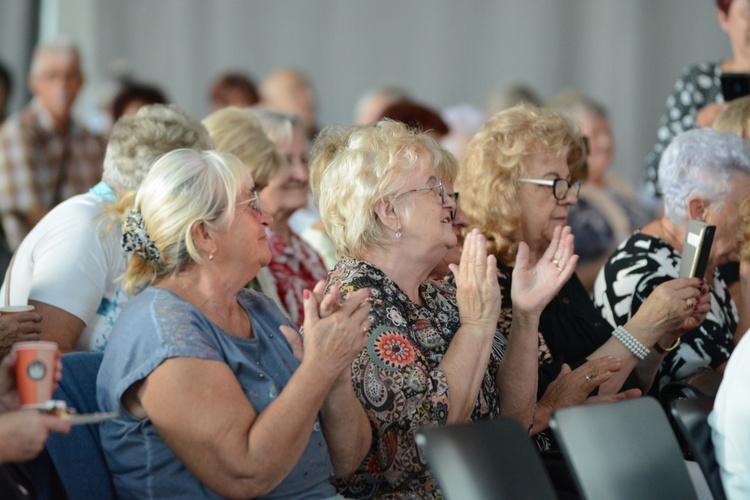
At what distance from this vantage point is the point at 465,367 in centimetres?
276

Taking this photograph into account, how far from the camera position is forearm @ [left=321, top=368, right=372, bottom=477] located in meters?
2.55

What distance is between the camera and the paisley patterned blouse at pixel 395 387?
268 cm

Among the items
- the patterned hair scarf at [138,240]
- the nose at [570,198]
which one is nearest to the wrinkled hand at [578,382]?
the nose at [570,198]

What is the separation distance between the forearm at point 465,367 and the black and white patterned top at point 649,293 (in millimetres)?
1090

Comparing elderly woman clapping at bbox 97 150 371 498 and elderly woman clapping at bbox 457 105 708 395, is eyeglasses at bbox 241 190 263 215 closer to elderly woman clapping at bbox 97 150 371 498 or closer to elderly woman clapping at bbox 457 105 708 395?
elderly woman clapping at bbox 97 150 371 498

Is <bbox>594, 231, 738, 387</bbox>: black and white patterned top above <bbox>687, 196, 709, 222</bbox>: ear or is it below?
below

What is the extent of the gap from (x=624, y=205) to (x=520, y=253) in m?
4.20

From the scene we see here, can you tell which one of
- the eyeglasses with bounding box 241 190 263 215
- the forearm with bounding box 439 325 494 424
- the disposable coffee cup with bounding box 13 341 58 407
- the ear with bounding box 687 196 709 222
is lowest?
the forearm with bounding box 439 325 494 424

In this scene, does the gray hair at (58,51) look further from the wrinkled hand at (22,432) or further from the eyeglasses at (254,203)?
the wrinkled hand at (22,432)

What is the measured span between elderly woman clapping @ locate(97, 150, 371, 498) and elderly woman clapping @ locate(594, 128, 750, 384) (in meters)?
1.49

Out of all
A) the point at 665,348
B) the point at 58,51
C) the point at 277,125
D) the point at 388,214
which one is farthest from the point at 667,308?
the point at 58,51

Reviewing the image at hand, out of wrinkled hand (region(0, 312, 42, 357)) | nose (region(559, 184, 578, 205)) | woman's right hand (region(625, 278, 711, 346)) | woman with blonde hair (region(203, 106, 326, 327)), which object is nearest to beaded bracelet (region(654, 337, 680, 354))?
woman's right hand (region(625, 278, 711, 346))

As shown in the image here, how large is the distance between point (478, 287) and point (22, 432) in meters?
1.26

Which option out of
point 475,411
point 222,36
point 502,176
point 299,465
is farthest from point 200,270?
point 222,36
